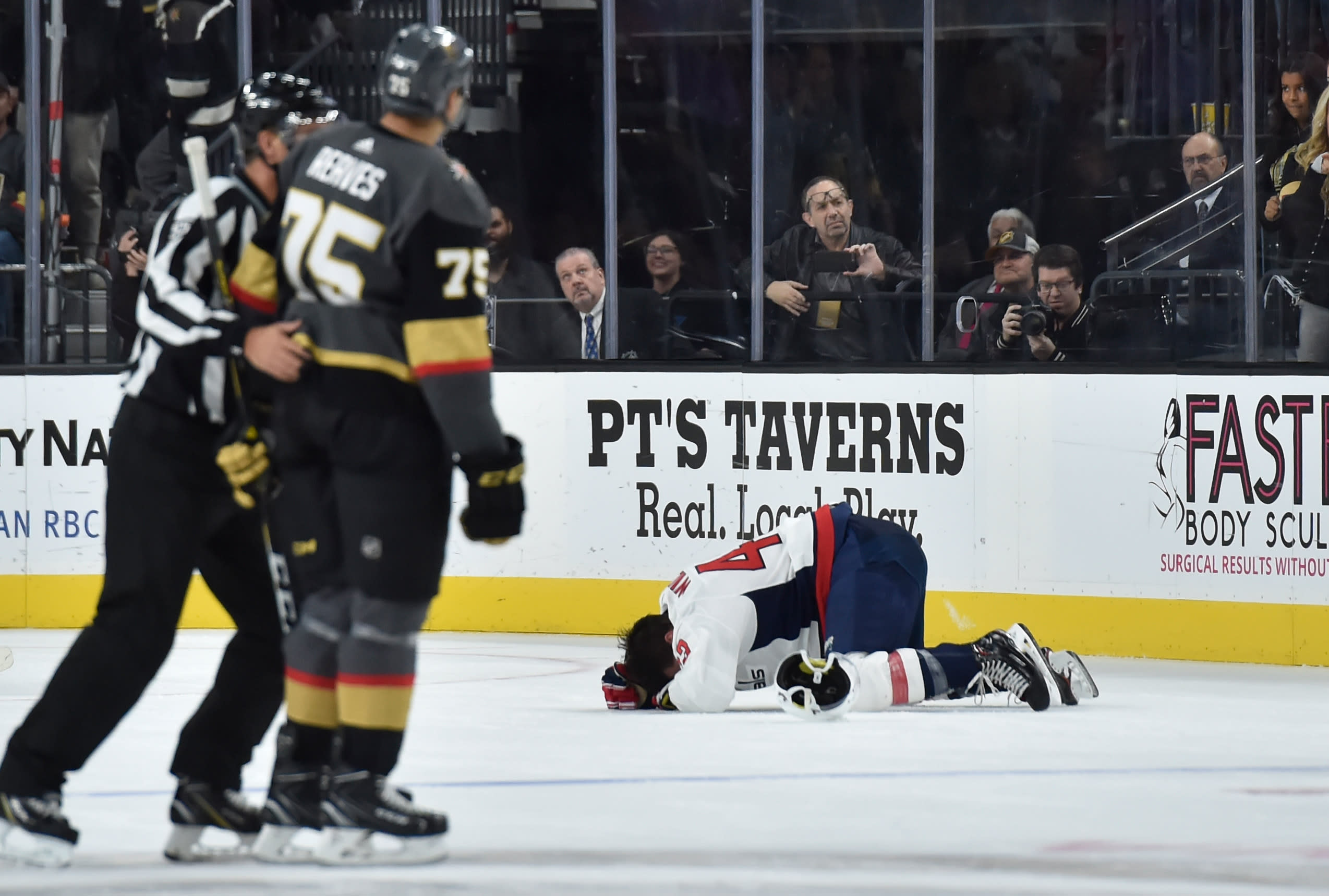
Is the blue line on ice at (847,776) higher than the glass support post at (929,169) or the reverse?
the reverse

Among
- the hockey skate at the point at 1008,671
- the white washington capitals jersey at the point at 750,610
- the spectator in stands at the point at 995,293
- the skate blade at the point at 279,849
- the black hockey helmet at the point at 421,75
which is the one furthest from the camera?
the spectator in stands at the point at 995,293

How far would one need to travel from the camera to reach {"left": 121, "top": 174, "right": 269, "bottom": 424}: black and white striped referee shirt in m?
3.54

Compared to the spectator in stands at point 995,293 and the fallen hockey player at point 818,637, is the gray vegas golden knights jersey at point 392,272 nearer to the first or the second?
the fallen hockey player at point 818,637

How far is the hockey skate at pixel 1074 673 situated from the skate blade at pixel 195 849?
2.99 meters

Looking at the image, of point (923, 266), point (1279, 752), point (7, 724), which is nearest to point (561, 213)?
point (923, 266)

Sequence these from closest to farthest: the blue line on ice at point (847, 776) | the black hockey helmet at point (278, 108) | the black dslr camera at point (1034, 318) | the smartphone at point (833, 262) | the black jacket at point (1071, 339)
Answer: the black hockey helmet at point (278, 108) → the blue line on ice at point (847, 776) → the black jacket at point (1071, 339) → the black dslr camera at point (1034, 318) → the smartphone at point (833, 262)

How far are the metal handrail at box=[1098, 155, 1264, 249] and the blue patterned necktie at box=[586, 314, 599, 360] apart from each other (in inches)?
77.1

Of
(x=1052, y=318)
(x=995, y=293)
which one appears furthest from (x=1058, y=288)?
(x=995, y=293)

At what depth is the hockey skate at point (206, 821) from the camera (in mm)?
3559

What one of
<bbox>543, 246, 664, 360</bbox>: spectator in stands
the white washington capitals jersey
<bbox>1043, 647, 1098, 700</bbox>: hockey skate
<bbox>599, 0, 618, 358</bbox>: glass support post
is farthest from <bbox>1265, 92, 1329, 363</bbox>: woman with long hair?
<bbox>599, 0, 618, 358</bbox>: glass support post

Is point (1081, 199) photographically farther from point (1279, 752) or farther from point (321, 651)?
point (321, 651)

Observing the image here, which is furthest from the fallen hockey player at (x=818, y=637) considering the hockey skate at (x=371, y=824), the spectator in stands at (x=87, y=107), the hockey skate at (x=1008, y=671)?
the spectator in stands at (x=87, y=107)

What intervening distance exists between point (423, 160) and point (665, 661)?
8.57 ft

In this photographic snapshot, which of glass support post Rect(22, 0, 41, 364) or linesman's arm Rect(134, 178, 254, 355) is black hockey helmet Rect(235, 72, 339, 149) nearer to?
linesman's arm Rect(134, 178, 254, 355)
